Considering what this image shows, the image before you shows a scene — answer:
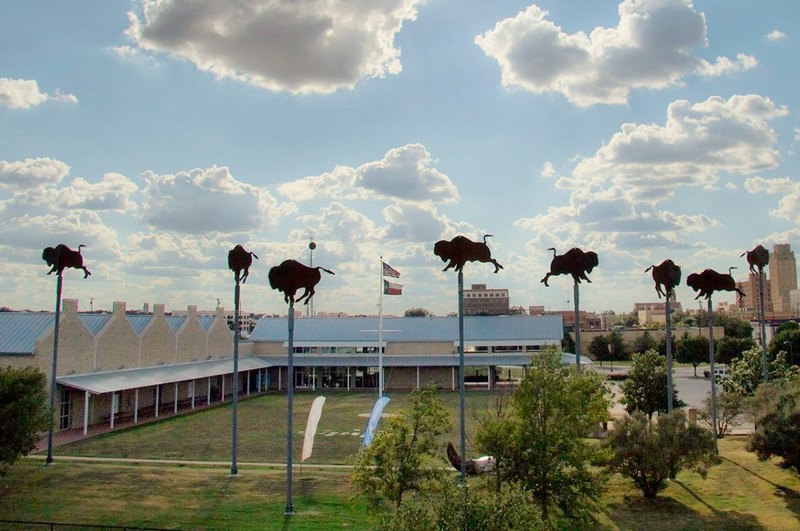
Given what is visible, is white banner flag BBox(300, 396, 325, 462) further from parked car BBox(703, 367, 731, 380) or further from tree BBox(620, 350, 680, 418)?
parked car BBox(703, 367, 731, 380)

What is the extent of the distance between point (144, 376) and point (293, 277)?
27648 millimetres

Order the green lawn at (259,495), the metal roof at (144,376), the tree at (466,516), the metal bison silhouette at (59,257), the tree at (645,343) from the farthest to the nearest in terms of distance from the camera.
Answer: the tree at (645,343) < the metal roof at (144,376) < the metal bison silhouette at (59,257) < the green lawn at (259,495) < the tree at (466,516)

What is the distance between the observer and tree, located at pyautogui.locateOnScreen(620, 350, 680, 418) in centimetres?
3425

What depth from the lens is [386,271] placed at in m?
43.5

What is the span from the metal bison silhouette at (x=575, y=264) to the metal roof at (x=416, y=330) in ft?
139

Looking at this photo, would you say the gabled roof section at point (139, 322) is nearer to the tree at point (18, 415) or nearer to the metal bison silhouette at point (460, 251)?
the tree at point (18, 415)

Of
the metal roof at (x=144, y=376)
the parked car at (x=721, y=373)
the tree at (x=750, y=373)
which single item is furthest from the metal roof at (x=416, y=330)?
the tree at (x=750, y=373)

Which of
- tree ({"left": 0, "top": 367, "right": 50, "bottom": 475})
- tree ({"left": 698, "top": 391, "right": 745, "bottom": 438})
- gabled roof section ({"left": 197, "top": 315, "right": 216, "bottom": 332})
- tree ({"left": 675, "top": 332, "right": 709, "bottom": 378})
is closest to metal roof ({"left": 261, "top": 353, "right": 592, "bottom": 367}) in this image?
gabled roof section ({"left": 197, "top": 315, "right": 216, "bottom": 332})

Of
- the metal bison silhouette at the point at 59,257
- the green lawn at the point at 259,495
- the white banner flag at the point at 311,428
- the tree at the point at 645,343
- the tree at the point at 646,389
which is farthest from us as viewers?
the tree at the point at 645,343

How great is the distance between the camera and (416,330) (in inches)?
2667

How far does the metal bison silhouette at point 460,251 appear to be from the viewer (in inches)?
840

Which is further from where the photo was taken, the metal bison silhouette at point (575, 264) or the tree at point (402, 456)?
the metal bison silhouette at point (575, 264)

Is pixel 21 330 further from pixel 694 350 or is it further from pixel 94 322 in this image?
pixel 694 350

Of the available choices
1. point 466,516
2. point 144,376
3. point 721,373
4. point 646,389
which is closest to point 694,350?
point 721,373
